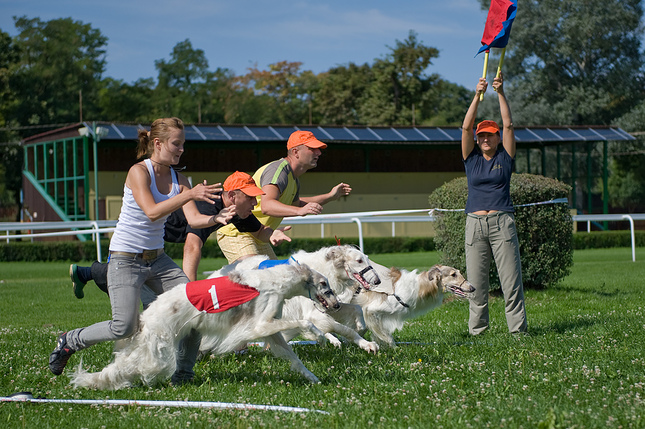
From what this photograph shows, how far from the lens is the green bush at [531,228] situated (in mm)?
11938

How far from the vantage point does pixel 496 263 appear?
317 inches

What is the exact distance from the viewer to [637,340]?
23.5ft

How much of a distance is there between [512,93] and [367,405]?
164ft

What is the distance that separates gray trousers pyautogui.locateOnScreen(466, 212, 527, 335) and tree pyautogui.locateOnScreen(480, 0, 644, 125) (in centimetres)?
4443

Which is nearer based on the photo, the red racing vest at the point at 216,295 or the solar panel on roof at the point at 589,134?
the red racing vest at the point at 216,295

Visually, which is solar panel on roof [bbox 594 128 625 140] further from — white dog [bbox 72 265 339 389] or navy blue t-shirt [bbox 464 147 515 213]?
white dog [bbox 72 265 339 389]

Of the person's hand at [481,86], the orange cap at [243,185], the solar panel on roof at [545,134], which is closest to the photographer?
the orange cap at [243,185]

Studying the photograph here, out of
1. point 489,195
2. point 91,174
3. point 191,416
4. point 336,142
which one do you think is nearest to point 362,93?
point 336,142

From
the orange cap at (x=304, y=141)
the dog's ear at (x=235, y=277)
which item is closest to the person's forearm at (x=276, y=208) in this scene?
the orange cap at (x=304, y=141)

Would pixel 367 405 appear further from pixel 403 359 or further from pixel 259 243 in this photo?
pixel 259 243

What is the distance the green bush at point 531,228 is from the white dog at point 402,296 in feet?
11.8

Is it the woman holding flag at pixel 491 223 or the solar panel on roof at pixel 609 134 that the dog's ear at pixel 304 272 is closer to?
the woman holding flag at pixel 491 223

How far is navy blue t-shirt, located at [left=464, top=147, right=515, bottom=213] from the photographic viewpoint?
8.02m

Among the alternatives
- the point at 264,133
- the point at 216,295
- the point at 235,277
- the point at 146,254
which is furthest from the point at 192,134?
the point at 216,295
